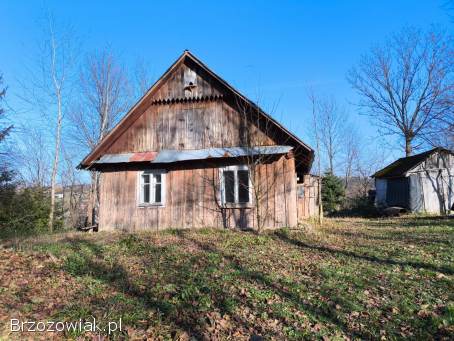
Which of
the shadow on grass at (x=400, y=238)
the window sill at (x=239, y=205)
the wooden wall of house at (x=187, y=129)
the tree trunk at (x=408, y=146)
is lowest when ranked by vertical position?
the shadow on grass at (x=400, y=238)

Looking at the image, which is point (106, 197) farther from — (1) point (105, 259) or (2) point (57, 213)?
(2) point (57, 213)

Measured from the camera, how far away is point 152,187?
47.4 ft

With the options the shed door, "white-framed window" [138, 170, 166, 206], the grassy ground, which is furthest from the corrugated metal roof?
the shed door

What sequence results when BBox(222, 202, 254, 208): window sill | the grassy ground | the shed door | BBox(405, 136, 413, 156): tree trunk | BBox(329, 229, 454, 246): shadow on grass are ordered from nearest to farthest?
the grassy ground < BBox(329, 229, 454, 246): shadow on grass < BBox(222, 202, 254, 208): window sill < the shed door < BBox(405, 136, 413, 156): tree trunk

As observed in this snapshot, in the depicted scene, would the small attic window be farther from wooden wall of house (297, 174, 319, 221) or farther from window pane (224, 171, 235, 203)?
wooden wall of house (297, 174, 319, 221)

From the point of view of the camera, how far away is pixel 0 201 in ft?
55.3

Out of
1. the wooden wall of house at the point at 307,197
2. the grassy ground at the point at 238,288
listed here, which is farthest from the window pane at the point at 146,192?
the wooden wall of house at the point at 307,197

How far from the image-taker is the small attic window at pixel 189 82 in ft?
47.1

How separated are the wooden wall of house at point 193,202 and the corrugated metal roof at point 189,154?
70cm

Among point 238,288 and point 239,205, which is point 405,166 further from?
point 238,288

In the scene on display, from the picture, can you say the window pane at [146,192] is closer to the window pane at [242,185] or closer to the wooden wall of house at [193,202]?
the wooden wall of house at [193,202]

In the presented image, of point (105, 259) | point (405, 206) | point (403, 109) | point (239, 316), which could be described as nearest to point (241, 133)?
point (105, 259)

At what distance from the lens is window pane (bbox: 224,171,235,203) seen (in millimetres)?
13766

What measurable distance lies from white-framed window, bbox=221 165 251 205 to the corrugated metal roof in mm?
769
